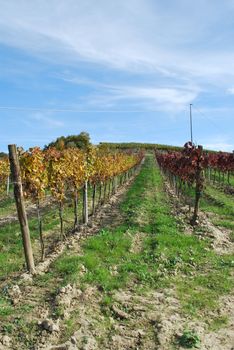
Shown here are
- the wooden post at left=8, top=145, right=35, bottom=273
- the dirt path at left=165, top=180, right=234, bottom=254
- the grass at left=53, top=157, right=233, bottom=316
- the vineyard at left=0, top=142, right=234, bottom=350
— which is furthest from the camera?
the dirt path at left=165, top=180, right=234, bottom=254

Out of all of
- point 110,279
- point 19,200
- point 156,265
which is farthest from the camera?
point 156,265

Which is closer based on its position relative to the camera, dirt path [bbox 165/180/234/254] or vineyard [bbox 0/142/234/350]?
vineyard [bbox 0/142/234/350]

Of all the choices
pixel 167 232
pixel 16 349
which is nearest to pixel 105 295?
pixel 16 349

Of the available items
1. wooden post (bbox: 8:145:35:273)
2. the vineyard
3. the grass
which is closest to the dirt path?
the vineyard

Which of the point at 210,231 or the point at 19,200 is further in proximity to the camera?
the point at 210,231

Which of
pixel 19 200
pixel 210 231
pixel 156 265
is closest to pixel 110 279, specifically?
pixel 156 265

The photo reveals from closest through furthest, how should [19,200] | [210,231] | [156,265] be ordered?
[19,200], [156,265], [210,231]

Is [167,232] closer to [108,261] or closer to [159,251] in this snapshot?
[159,251]

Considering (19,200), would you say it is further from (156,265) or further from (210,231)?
(210,231)

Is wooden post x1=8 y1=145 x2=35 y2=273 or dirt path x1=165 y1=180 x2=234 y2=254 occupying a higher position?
wooden post x1=8 y1=145 x2=35 y2=273

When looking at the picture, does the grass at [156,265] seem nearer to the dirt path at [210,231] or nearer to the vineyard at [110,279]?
the vineyard at [110,279]

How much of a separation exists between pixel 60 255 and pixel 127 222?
5412mm

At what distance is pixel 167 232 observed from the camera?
50.4ft

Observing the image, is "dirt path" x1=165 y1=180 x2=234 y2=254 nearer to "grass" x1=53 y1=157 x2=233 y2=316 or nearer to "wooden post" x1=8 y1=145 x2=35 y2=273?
"grass" x1=53 y1=157 x2=233 y2=316
